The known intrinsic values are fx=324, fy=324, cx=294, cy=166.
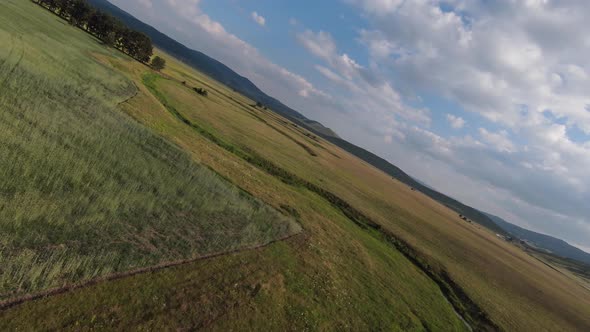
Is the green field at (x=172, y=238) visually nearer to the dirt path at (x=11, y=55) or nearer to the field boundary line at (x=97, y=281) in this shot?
the field boundary line at (x=97, y=281)

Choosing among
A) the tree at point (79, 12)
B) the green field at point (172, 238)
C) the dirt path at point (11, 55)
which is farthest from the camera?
the tree at point (79, 12)

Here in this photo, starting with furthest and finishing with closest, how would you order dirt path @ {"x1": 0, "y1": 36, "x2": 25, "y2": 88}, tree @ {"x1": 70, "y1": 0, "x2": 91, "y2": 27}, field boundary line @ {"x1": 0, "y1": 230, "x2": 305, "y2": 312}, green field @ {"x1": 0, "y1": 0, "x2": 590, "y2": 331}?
tree @ {"x1": 70, "y1": 0, "x2": 91, "y2": 27} → dirt path @ {"x1": 0, "y1": 36, "x2": 25, "y2": 88} → green field @ {"x1": 0, "y1": 0, "x2": 590, "y2": 331} → field boundary line @ {"x1": 0, "y1": 230, "x2": 305, "y2": 312}

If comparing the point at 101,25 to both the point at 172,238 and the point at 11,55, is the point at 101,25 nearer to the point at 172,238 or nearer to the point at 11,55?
the point at 11,55

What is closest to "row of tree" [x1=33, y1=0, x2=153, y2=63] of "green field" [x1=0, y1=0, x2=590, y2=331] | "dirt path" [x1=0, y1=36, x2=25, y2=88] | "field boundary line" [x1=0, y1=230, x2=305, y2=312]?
"green field" [x1=0, y1=0, x2=590, y2=331]

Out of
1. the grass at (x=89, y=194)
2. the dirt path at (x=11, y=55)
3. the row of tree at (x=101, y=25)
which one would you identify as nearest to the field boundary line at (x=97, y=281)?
the grass at (x=89, y=194)

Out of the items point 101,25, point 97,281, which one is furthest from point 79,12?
point 97,281

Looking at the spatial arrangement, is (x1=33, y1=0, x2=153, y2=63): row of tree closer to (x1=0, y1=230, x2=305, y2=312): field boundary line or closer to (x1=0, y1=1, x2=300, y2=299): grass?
(x1=0, y1=1, x2=300, y2=299): grass
